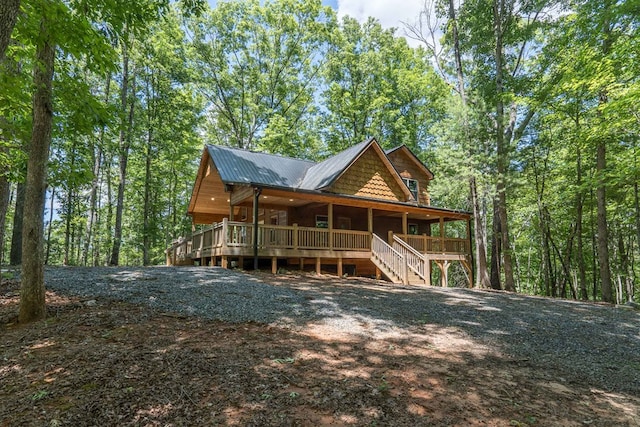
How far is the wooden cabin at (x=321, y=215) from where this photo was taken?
12148 millimetres

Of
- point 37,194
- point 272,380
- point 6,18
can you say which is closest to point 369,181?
point 37,194

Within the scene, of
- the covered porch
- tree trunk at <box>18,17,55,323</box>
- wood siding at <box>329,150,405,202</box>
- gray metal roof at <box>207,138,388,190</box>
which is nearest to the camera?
tree trunk at <box>18,17,55,323</box>

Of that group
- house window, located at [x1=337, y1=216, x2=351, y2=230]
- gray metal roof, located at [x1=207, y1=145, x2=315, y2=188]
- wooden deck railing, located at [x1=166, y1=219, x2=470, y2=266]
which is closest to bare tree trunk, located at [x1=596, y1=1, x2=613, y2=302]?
wooden deck railing, located at [x1=166, y1=219, x2=470, y2=266]

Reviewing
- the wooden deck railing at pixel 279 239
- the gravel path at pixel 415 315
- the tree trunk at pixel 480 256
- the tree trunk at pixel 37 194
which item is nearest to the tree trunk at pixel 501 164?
the tree trunk at pixel 480 256

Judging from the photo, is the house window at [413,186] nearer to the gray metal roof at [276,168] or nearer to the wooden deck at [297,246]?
the wooden deck at [297,246]

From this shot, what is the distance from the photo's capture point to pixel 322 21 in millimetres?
26516

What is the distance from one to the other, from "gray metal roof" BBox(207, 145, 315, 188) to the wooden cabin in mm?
64

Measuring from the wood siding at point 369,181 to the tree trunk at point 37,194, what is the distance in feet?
34.7

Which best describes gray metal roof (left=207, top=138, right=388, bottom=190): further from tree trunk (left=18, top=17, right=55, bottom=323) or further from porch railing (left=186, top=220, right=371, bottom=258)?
tree trunk (left=18, top=17, right=55, bottom=323)

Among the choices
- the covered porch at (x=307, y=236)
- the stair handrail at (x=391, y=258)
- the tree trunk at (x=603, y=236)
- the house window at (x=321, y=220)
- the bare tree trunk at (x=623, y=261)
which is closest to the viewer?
the tree trunk at (x=603, y=236)

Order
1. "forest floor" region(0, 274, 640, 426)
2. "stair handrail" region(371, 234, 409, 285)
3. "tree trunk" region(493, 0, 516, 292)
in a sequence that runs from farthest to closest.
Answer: "tree trunk" region(493, 0, 516, 292) < "stair handrail" region(371, 234, 409, 285) < "forest floor" region(0, 274, 640, 426)

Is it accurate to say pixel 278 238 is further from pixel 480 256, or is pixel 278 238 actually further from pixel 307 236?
pixel 480 256

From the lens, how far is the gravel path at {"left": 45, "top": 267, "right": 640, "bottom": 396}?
4488 mm

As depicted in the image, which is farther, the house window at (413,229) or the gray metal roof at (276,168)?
the house window at (413,229)
